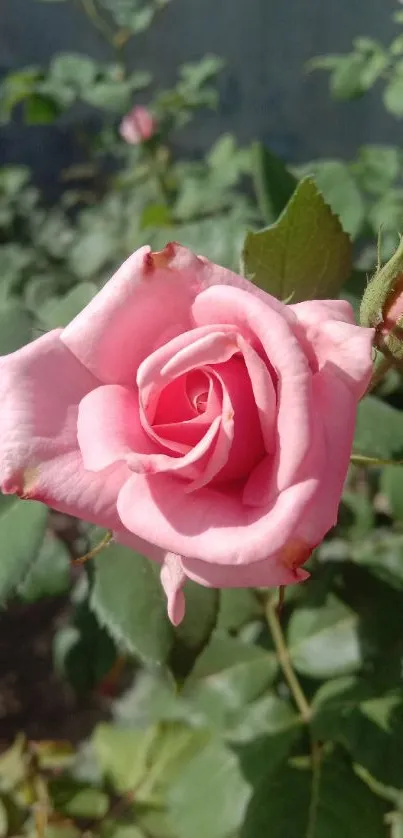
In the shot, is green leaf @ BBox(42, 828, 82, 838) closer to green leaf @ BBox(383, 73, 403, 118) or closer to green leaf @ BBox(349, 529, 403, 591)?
green leaf @ BBox(349, 529, 403, 591)

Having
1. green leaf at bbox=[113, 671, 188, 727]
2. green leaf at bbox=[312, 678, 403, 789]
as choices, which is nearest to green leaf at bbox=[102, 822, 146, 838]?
green leaf at bbox=[113, 671, 188, 727]

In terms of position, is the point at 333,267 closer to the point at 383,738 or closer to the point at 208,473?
the point at 208,473

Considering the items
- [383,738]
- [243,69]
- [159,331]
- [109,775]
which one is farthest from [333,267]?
[243,69]

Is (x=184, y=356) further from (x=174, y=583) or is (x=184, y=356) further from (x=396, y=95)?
(x=396, y=95)

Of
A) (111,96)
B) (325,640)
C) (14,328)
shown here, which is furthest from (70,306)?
(111,96)

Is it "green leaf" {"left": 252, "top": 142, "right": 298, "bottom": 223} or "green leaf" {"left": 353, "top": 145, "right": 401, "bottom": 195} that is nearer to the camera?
"green leaf" {"left": 252, "top": 142, "right": 298, "bottom": 223}

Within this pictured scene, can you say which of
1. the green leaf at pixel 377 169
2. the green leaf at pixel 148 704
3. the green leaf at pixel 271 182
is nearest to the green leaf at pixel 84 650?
the green leaf at pixel 148 704
